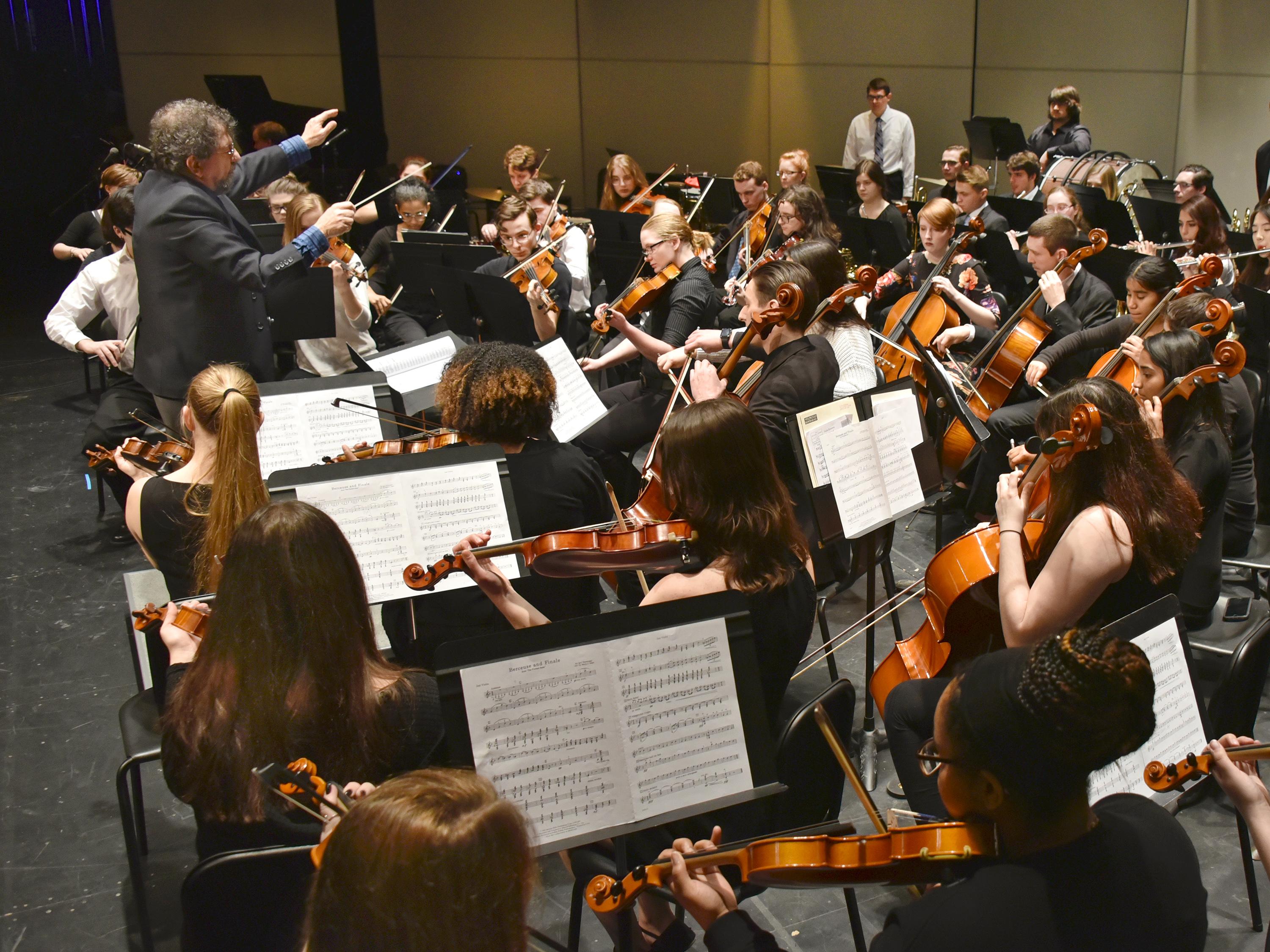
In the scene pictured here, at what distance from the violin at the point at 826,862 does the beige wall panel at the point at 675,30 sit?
1019 cm

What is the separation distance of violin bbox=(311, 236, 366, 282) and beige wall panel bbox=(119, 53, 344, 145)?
4.57 metres

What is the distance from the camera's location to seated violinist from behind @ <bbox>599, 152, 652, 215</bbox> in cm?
712

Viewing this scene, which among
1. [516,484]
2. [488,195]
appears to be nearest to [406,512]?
[516,484]

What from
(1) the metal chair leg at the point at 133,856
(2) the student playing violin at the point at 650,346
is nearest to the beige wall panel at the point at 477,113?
(2) the student playing violin at the point at 650,346

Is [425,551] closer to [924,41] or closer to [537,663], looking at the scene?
[537,663]

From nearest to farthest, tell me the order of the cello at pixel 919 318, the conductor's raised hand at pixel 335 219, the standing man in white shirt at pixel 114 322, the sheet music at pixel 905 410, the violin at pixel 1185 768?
1. the violin at pixel 1185 768
2. the sheet music at pixel 905 410
3. the conductor's raised hand at pixel 335 219
4. the standing man in white shirt at pixel 114 322
5. the cello at pixel 919 318

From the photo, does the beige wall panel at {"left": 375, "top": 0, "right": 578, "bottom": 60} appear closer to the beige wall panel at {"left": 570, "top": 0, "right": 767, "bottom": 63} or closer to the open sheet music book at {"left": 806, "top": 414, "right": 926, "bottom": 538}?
the beige wall panel at {"left": 570, "top": 0, "right": 767, "bottom": 63}

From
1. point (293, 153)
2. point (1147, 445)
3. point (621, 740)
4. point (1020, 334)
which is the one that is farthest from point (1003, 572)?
point (293, 153)

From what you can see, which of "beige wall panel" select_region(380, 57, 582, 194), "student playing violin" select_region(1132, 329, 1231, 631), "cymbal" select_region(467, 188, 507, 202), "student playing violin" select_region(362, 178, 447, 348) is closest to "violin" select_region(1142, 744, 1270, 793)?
"student playing violin" select_region(1132, 329, 1231, 631)

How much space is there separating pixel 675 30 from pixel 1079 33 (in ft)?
13.4

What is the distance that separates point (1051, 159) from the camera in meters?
8.66

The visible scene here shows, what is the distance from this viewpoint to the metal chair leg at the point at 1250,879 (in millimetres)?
2345

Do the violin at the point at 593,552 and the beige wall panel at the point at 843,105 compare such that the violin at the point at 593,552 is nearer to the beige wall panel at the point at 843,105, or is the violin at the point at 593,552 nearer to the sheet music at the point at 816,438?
the sheet music at the point at 816,438

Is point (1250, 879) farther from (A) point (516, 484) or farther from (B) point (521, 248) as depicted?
(B) point (521, 248)
